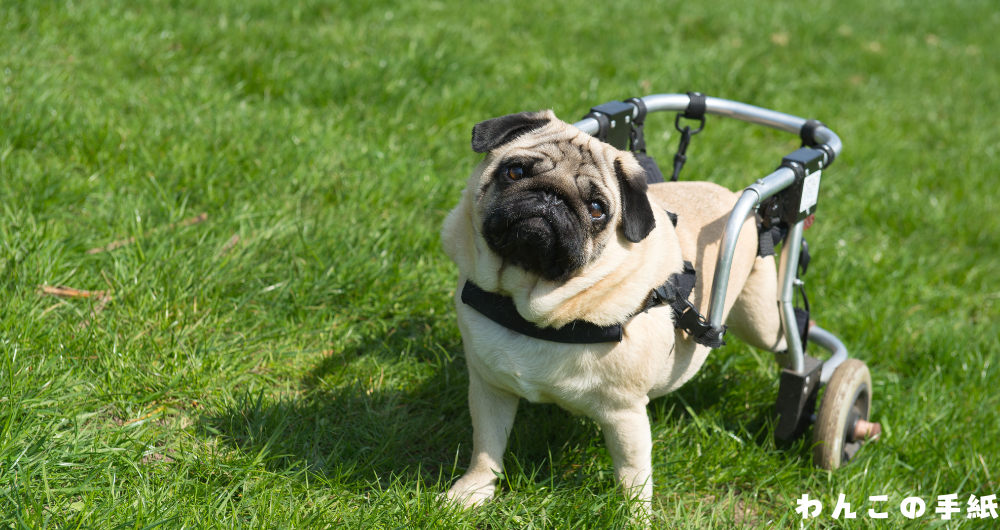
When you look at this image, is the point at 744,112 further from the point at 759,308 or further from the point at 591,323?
the point at 591,323

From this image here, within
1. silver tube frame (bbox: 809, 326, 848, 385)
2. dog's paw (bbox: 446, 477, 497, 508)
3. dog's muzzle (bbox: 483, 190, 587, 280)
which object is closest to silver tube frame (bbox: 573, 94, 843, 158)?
silver tube frame (bbox: 809, 326, 848, 385)

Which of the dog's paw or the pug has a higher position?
the pug

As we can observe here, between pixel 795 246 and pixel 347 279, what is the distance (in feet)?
6.55

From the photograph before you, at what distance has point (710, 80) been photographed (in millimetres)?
6121

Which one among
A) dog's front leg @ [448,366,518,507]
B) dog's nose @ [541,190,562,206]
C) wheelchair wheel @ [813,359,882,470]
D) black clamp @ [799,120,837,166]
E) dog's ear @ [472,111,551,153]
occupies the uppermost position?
dog's ear @ [472,111,551,153]

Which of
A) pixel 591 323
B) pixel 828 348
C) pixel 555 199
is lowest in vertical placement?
pixel 828 348

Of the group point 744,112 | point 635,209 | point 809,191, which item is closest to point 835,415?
point 809,191

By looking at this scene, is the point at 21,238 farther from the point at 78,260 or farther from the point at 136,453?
the point at 136,453

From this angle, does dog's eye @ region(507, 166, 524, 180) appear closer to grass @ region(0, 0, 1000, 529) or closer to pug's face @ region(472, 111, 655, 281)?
pug's face @ region(472, 111, 655, 281)

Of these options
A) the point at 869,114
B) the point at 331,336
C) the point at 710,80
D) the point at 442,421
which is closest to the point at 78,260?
the point at 331,336

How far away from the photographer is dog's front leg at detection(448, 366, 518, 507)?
104 inches

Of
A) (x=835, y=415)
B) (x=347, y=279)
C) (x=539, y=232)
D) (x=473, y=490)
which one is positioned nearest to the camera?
(x=539, y=232)

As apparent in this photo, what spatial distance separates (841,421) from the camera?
122 inches

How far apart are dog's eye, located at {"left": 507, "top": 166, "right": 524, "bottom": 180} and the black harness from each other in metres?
0.39
